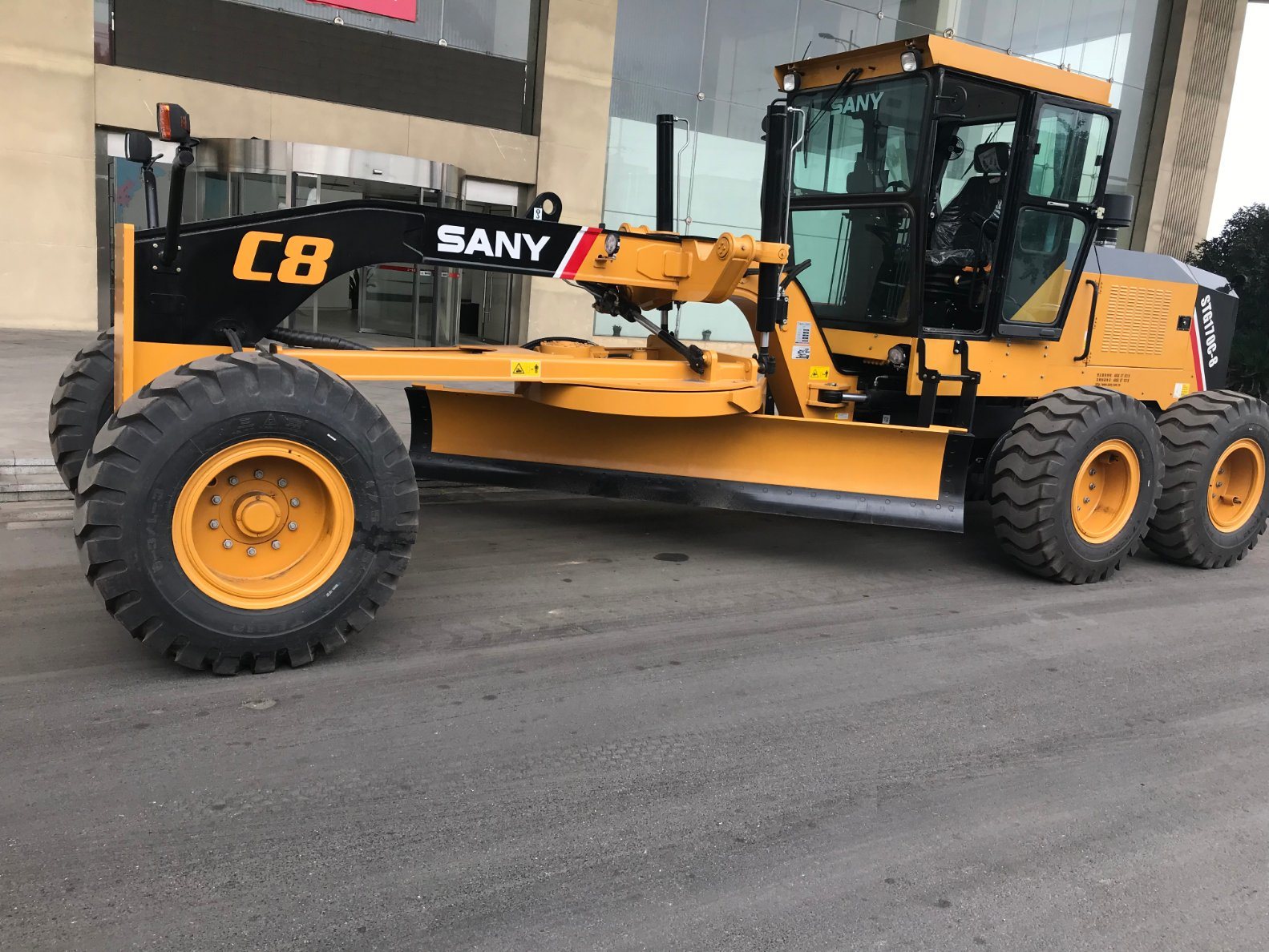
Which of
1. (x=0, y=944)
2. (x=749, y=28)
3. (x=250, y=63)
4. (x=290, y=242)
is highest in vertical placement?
(x=749, y=28)

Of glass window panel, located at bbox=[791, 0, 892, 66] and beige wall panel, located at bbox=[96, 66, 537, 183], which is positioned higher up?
glass window panel, located at bbox=[791, 0, 892, 66]

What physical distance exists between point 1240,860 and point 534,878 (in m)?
2.28

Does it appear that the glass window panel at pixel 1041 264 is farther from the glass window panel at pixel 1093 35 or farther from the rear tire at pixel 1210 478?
the glass window panel at pixel 1093 35

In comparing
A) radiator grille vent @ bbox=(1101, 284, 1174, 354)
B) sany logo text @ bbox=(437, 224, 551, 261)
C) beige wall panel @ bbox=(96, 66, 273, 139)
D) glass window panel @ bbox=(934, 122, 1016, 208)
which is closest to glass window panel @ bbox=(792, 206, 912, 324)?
glass window panel @ bbox=(934, 122, 1016, 208)

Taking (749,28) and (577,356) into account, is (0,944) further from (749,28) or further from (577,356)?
(749,28)

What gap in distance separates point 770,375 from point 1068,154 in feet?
7.96

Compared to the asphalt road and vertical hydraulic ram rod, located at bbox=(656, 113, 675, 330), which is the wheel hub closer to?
the asphalt road

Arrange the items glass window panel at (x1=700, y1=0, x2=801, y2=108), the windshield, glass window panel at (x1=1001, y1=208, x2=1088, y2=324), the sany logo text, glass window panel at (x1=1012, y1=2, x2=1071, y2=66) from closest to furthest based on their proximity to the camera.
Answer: the sany logo text
the windshield
glass window panel at (x1=1001, y1=208, x2=1088, y2=324)
glass window panel at (x1=700, y1=0, x2=801, y2=108)
glass window panel at (x1=1012, y1=2, x2=1071, y2=66)

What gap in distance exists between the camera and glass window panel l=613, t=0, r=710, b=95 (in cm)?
1720

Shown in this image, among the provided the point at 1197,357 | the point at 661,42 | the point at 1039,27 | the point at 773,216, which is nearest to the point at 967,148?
the point at 773,216

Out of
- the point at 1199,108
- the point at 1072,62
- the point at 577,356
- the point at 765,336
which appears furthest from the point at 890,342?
the point at 1199,108

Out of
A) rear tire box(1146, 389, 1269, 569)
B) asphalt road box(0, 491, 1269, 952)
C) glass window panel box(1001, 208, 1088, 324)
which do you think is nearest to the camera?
asphalt road box(0, 491, 1269, 952)

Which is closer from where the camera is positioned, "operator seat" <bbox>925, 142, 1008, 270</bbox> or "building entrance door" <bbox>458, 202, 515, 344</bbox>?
"operator seat" <bbox>925, 142, 1008, 270</bbox>

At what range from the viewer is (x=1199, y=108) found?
76.2 feet
